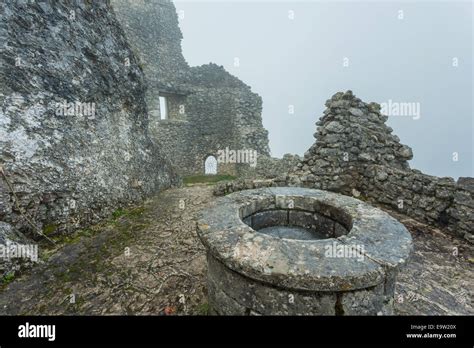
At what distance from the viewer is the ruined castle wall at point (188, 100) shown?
14312mm

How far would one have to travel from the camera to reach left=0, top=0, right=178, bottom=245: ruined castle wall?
3.51 m

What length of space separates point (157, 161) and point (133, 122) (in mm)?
1201

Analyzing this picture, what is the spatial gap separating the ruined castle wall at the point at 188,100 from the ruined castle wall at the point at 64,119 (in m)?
9.04

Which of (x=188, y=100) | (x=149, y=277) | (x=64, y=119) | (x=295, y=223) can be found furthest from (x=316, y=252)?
(x=188, y=100)

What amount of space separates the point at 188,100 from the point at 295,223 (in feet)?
43.5

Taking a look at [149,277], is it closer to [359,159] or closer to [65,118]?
[65,118]

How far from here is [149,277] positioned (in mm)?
3244

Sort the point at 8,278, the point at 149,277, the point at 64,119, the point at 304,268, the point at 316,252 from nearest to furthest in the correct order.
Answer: the point at 304,268
the point at 316,252
the point at 8,278
the point at 149,277
the point at 64,119

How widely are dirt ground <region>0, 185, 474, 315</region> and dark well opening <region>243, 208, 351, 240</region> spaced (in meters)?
0.97

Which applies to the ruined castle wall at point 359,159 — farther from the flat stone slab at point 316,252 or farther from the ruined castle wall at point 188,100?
the ruined castle wall at point 188,100

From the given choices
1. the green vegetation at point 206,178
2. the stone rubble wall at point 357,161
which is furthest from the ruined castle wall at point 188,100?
the stone rubble wall at point 357,161

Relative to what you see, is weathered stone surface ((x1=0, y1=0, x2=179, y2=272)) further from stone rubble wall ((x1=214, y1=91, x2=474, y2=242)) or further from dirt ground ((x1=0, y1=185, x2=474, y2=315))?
stone rubble wall ((x1=214, y1=91, x2=474, y2=242))

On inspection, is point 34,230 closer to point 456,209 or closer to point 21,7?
point 21,7
